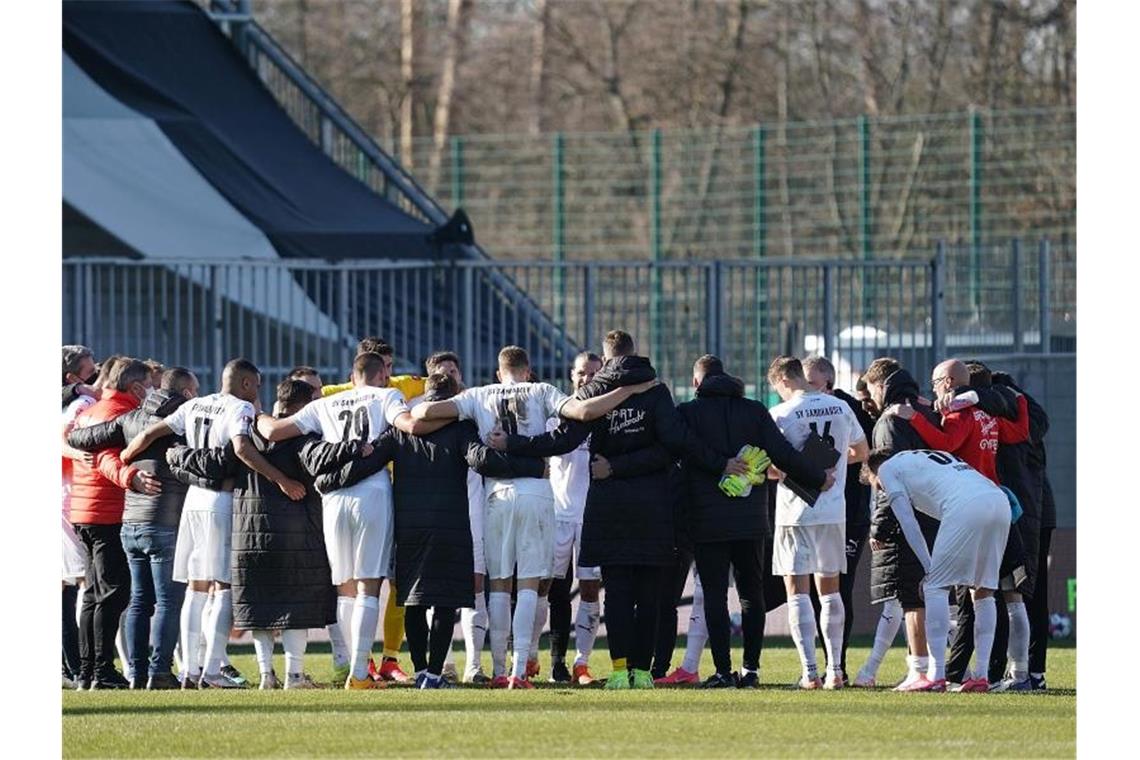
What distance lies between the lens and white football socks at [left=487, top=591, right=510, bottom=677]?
1395 centimetres

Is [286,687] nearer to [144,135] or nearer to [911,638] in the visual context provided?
[911,638]

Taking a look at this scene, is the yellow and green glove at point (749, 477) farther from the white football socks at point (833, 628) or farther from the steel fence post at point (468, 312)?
the steel fence post at point (468, 312)

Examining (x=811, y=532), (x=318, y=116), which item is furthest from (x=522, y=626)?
(x=318, y=116)

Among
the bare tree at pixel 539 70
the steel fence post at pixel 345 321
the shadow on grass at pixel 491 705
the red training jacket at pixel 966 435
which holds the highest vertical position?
the bare tree at pixel 539 70

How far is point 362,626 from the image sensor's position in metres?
13.7

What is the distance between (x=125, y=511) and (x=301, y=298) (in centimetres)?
513

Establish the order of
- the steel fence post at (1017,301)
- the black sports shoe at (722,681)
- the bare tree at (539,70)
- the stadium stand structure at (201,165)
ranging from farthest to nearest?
1. the bare tree at (539,70)
2. the stadium stand structure at (201,165)
3. the steel fence post at (1017,301)
4. the black sports shoe at (722,681)

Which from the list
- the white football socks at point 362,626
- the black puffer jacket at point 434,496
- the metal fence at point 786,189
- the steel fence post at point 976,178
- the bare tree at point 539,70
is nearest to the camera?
the black puffer jacket at point 434,496

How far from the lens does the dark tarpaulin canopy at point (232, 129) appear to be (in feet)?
77.2

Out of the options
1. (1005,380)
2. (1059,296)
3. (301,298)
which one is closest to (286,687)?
(1005,380)

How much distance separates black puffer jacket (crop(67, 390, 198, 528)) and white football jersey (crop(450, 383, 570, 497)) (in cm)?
171

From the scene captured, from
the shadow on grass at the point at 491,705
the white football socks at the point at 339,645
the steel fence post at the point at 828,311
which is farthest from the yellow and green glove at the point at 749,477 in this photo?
the steel fence post at the point at 828,311

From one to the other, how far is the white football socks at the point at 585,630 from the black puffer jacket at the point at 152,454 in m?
2.35

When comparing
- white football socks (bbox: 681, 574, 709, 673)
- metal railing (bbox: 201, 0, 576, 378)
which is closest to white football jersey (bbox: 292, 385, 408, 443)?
white football socks (bbox: 681, 574, 709, 673)
